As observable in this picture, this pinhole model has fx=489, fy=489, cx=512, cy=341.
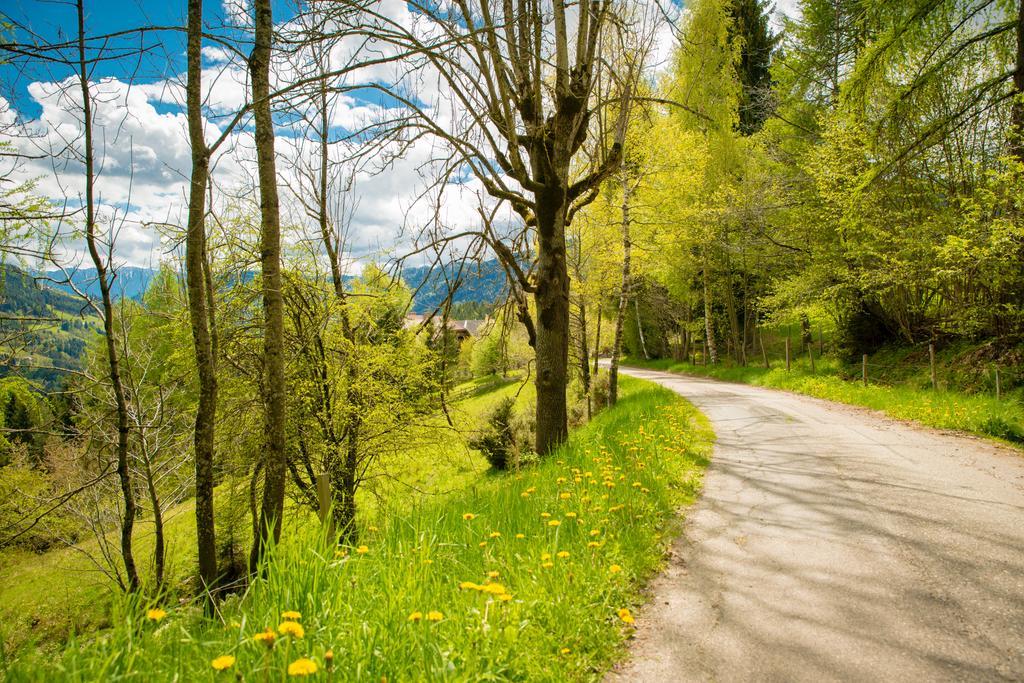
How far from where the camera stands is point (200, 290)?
17.6 feet

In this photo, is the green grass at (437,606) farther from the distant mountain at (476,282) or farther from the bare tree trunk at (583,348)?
the bare tree trunk at (583,348)

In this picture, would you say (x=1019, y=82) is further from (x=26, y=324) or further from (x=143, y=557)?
(x=143, y=557)

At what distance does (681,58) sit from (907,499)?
763 inches

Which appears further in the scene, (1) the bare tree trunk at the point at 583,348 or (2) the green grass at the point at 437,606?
(1) the bare tree trunk at the point at 583,348

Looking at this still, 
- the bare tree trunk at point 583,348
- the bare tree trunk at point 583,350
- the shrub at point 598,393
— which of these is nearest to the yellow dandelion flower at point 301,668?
the bare tree trunk at point 583,350

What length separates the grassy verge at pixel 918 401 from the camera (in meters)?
7.62

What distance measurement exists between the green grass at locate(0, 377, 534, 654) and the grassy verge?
8.32 metres

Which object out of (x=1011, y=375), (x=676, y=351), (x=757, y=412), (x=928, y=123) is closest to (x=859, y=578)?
(x=757, y=412)

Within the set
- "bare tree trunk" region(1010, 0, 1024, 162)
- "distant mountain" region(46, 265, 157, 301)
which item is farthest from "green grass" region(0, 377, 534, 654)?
"bare tree trunk" region(1010, 0, 1024, 162)

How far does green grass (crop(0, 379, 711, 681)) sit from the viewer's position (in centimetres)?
183

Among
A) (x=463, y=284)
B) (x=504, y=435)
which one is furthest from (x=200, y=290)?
(x=504, y=435)

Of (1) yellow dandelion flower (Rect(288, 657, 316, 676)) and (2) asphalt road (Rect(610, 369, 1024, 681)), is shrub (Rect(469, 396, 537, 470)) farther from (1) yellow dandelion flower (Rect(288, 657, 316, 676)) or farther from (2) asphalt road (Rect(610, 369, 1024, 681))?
(1) yellow dandelion flower (Rect(288, 657, 316, 676))

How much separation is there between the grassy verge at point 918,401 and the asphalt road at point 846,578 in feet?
6.69

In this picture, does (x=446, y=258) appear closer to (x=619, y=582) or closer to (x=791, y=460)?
(x=619, y=582)
